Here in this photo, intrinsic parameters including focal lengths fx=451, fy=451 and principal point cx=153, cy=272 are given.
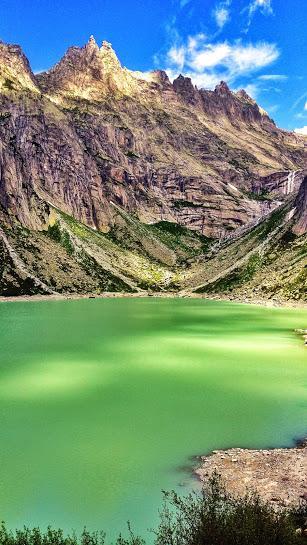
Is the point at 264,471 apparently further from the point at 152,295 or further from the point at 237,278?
the point at 152,295

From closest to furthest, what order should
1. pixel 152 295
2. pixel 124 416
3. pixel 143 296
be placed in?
pixel 124 416 → pixel 143 296 → pixel 152 295

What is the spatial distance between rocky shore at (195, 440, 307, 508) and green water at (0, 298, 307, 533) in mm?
1383

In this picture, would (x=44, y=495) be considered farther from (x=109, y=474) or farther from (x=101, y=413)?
(x=101, y=413)

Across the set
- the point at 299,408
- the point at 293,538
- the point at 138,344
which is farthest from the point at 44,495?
the point at 138,344

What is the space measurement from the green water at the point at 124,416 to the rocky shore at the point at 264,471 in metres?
1.38

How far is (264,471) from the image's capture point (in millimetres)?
21750

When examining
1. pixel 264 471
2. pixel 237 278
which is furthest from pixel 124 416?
pixel 237 278

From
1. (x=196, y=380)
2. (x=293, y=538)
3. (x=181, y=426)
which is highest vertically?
(x=196, y=380)

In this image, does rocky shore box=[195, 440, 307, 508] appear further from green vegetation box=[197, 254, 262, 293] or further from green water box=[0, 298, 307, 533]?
green vegetation box=[197, 254, 262, 293]

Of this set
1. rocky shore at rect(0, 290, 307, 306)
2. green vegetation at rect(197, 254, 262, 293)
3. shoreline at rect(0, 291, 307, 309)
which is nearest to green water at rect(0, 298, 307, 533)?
shoreline at rect(0, 291, 307, 309)

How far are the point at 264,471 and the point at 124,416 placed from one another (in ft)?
36.4

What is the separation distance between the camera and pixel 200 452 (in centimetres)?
2422

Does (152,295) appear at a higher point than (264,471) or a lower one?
higher

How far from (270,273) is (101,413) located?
15343 cm
